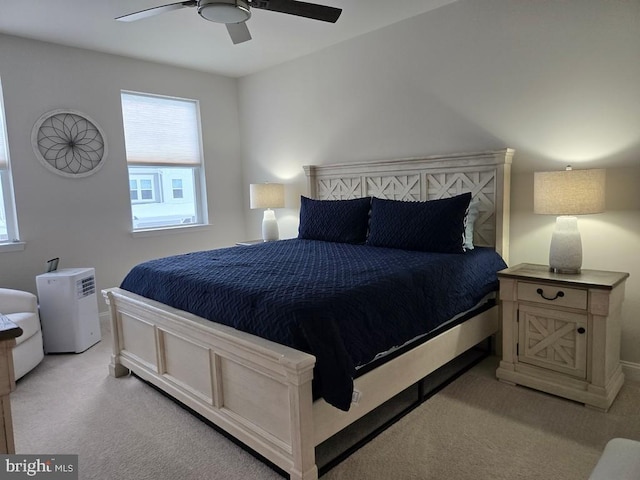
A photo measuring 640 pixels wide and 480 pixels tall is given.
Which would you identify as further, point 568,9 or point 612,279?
point 568,9

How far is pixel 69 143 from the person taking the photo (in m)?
3.91

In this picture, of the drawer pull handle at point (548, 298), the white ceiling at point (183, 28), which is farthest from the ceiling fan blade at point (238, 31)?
the drawer pull handle at point (548, 298)

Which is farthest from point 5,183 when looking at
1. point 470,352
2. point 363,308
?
point 470,352

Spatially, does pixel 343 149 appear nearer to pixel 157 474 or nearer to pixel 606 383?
pixel 606 383

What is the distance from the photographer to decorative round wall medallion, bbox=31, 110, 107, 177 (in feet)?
12.3

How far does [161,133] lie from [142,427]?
3338 millimetres

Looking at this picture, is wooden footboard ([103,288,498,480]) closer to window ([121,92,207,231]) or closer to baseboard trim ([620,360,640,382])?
baseboard trim ([620,360,640,382])

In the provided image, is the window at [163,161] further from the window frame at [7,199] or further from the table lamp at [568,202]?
the table lamp at [568,202]

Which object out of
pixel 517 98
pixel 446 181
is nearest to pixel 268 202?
pixel 446 181

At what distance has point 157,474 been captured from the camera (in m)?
1.88

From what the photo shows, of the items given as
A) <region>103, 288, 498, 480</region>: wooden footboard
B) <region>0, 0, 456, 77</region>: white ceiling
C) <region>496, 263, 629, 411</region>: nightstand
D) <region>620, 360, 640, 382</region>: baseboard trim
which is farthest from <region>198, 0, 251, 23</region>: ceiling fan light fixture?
<region>620, 360, 640, 382</region>: baseboard trim

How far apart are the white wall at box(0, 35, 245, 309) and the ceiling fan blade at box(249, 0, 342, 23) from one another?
8.22ft

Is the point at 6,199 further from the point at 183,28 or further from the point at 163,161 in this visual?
the point at 183,28

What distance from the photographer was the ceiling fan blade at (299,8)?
2.31 metres
